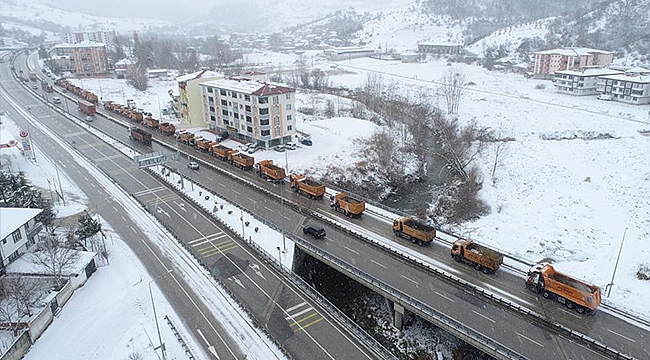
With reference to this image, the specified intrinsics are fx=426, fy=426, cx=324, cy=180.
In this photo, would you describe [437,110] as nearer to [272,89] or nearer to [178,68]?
[272,89]

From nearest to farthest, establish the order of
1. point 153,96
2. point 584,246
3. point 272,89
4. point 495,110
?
point 584,246
point 272,89
point 495,110
point 153,96

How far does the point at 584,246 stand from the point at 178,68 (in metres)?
169

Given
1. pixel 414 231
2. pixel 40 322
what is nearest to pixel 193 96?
pixel 40 322

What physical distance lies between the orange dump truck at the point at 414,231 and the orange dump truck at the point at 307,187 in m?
12.8

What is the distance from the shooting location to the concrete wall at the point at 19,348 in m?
30.1

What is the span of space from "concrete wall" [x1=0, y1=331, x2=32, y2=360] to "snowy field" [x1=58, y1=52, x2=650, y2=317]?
41.8 m

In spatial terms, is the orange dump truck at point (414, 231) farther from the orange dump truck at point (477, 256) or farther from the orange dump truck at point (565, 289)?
the orange dump truck at point (565, 289)

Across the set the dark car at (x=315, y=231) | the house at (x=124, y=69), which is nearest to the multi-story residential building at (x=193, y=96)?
the dark car at (x=315, y=231)

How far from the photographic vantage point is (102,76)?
16088 cm

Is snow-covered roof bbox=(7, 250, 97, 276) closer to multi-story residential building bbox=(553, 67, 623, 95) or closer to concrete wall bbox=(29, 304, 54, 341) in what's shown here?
concrete wall bbox=(29, 304, 54, 341)

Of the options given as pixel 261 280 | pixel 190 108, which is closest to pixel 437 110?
pixel 190 108

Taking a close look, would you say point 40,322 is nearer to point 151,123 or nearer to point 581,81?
point 151,123

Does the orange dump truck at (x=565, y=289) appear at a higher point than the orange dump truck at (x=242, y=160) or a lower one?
lower

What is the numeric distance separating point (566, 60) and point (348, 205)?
117 meters
